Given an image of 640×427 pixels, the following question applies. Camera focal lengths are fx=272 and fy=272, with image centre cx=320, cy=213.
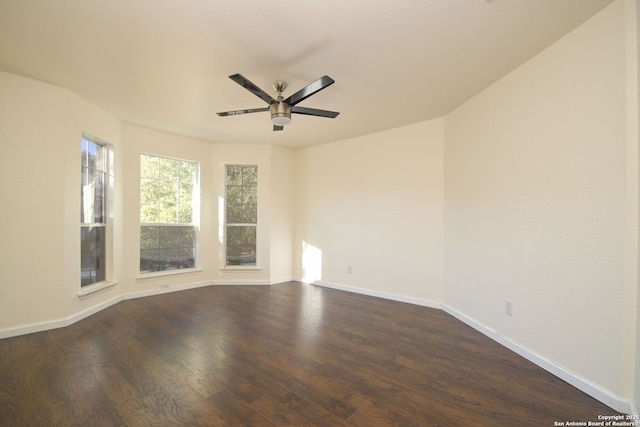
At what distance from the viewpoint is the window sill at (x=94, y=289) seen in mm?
3282

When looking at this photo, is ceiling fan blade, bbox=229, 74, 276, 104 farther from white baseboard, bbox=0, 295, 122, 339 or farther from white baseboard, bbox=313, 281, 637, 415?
white baseboard, bbox=0, 295, 122, 339

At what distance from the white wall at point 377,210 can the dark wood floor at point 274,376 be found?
3.02 ft

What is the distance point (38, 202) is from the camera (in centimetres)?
289

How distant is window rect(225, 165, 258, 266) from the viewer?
16.8 feet

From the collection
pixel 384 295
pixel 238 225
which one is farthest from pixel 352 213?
pixel 238 225

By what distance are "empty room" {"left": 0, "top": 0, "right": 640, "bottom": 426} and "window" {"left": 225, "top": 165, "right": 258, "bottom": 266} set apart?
2.27 ft

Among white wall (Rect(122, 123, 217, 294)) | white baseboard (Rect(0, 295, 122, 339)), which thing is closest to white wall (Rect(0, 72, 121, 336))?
white baseboard (Rect(0, 295, 122, 339))

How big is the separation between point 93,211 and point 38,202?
74 cm

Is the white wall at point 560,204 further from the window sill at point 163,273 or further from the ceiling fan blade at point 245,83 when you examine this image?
the window sill at point 163,273

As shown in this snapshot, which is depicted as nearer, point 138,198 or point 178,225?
point 138,198

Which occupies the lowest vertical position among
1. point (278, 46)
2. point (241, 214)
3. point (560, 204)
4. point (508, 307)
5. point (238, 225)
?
point (508, 307)

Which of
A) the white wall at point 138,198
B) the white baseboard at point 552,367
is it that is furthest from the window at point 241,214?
the white baseboard at point 552,367

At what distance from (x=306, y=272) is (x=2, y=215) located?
13.3 feet

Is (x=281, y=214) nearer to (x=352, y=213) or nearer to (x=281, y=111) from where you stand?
(x=352, y=213)
